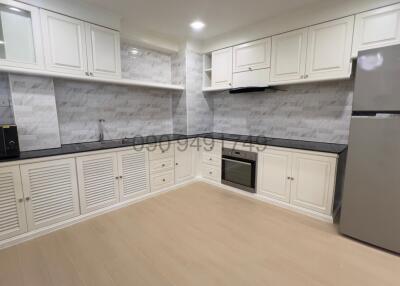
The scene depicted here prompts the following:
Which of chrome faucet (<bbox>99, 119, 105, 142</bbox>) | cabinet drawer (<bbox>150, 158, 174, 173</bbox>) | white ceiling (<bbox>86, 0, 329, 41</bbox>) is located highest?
white ceiling (<bbox>86, 0, 329, 41</bbox>)

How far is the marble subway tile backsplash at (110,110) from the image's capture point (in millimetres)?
2678

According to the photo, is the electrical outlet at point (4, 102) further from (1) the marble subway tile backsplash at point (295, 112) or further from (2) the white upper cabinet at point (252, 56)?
(1) the marble subway tile backsplash at point (295, 112)

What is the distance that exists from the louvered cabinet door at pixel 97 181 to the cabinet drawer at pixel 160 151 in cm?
55

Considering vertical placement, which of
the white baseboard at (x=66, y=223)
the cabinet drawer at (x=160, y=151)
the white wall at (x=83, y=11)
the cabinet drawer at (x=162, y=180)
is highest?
the white wall at (x=83, y=11)

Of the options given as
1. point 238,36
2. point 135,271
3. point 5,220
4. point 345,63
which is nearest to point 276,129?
point 345,63

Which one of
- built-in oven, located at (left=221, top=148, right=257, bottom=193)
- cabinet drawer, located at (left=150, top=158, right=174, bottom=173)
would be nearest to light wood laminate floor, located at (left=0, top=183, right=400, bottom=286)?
built-in oven, located at (left=221, top=148, right=257, bottom=193)

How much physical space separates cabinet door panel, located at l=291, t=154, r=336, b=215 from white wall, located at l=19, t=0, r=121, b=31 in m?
2.87

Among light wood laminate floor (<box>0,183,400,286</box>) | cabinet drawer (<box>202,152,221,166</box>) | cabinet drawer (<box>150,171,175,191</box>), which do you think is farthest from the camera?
cabinet drawer (<box>202,152,221,166</box>)

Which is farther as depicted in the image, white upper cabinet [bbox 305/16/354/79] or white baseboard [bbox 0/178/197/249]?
white upper cabinet [bbox 305/16/354/79]

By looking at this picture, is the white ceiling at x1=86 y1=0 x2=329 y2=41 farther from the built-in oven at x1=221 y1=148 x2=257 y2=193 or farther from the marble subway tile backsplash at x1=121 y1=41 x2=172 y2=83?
the built-in oven at x1=221 y1=148 x2=257 y2=193

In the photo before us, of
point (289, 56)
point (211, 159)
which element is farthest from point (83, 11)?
point (211, 159)

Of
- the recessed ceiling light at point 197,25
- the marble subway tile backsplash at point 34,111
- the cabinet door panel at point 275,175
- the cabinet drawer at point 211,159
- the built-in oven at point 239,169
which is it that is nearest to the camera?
the marble subway tile backsplash at point 34,111

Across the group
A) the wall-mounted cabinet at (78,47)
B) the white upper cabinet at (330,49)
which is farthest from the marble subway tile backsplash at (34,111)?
the white upper cabinet at (330,49)

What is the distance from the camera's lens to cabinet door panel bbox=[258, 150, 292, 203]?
2668mm
